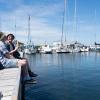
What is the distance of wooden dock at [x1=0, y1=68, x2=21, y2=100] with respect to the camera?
613 centimetres

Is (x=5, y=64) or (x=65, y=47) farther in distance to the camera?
(x=65, y=47)

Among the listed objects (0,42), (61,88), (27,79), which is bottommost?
(61,88)

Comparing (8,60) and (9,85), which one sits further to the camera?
(8,60)

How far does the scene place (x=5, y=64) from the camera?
11383mm

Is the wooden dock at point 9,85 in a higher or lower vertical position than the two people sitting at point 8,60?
lower

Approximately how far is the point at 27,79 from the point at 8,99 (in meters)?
5.62

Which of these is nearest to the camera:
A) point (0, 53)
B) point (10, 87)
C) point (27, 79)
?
point (10, 87)

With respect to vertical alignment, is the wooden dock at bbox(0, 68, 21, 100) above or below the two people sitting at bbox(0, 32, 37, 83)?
below

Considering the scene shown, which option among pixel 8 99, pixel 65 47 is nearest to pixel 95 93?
pixel 8 99

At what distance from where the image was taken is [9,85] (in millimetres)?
8125

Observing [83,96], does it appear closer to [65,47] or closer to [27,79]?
[27,79]

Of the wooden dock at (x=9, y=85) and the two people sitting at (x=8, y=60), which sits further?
the two people sitting at (x=8, y=60)

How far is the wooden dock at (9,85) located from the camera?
613 cm

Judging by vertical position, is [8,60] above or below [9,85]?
above
